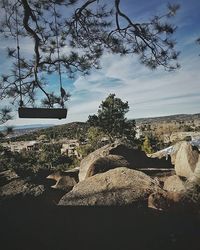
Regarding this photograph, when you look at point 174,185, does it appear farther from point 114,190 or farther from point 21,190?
point 21,190

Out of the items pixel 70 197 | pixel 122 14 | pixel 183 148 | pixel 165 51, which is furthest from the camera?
pixel 183 148

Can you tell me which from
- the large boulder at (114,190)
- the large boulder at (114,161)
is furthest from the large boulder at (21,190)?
the large boulder at (114,161)

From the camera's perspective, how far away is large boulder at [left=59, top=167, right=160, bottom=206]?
7508 millimetres

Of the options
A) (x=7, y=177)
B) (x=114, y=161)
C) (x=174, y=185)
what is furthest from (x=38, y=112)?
(x=114, y=161)

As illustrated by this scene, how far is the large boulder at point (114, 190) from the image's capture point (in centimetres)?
751

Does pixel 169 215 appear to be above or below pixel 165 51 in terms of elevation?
below

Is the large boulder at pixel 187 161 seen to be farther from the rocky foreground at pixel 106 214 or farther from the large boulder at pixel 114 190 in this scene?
the large boulder at pixel 114 190

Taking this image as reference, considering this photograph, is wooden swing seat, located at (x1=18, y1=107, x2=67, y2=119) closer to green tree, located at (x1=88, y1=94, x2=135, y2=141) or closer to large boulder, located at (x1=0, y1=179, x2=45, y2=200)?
large boulder, located at (x1=0, y1=179, x2=45, y2=200)

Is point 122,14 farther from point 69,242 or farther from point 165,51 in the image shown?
point 69,242

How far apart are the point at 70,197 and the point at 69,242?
6.10 ft

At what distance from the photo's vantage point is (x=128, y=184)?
8.13 metres

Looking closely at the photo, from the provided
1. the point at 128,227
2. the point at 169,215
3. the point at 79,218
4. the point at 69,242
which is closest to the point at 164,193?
the point at 169,215

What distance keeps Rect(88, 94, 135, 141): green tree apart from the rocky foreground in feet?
86.2

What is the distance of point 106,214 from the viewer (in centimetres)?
714
